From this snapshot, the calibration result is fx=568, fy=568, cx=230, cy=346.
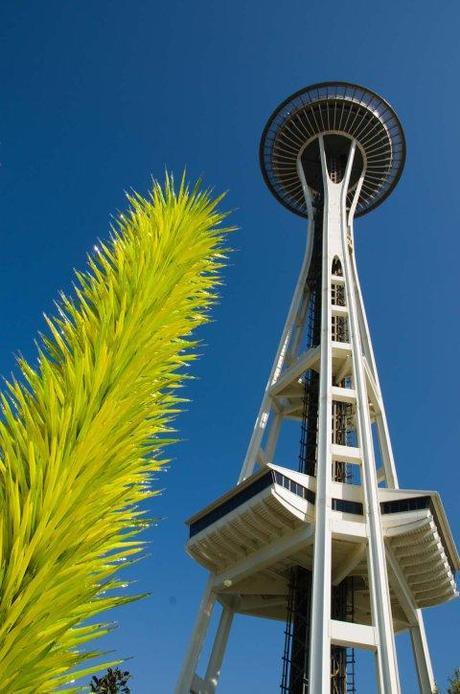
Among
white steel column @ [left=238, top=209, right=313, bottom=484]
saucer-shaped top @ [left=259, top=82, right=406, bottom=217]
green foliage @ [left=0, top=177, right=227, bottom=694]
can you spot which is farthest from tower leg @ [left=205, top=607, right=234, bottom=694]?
saucer-shaped top @ [left=259, top=82, right=406, bottom=217]

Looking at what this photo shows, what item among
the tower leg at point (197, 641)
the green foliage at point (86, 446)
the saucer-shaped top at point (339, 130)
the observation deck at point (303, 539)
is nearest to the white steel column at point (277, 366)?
the observation deck at point (303, 539)

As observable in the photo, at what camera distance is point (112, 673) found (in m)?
36.2

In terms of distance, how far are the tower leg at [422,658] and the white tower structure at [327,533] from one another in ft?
0.22

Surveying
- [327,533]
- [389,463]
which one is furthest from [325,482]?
[389,463]

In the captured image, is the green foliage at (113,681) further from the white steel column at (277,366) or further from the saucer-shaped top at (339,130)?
the saucer-shaped top at (339,130)

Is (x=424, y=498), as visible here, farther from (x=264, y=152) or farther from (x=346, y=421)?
(x=264, y=152)

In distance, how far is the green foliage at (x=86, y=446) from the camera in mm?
1002

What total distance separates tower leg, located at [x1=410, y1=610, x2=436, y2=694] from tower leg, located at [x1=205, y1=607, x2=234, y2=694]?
10270 millimetres

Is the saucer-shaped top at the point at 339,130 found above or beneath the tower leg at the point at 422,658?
above

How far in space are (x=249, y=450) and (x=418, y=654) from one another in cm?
1431

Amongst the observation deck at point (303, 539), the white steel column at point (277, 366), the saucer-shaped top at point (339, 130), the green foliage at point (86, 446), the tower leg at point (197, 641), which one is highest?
the saucer-shaped top at point (339, 130)

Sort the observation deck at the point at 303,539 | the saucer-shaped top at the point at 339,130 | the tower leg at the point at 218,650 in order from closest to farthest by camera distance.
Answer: the observation deck at the point at 303,539
the tower leg at the point at 218,650
the saucer-shaped top at the point at 339,130

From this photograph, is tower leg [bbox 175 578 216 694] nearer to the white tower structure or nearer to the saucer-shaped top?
the white tower structure

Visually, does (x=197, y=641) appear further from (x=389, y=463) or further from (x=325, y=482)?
(x=389, y=463)
